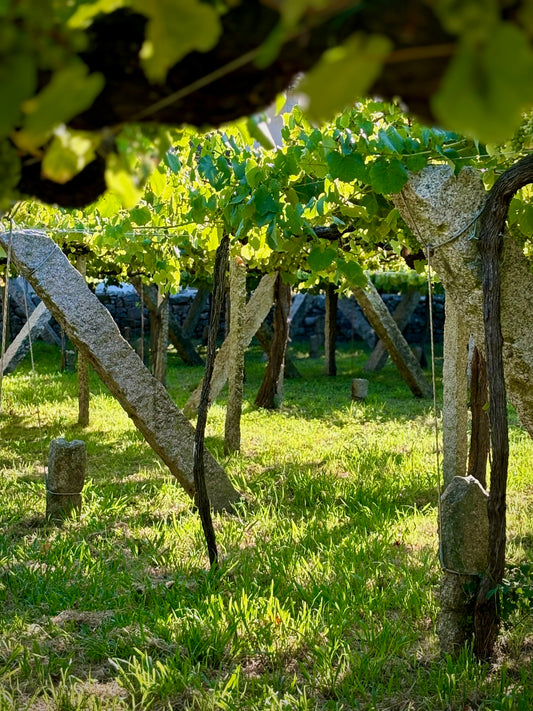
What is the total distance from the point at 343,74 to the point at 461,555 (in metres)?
2.41

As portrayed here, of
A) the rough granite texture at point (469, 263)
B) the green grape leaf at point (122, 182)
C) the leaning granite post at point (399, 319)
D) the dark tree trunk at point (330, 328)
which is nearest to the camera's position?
the green grape leaf at point (122, 182)

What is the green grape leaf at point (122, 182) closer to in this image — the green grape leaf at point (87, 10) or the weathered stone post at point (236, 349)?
the green grape leaf at point (87, 10)

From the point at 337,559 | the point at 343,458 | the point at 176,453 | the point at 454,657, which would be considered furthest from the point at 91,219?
the point at 454,657

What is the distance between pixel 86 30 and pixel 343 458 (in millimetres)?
5607

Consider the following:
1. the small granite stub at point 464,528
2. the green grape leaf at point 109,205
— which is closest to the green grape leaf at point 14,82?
the green grape leaf at point 109,205

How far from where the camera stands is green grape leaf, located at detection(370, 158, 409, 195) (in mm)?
2490

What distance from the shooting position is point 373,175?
250cm

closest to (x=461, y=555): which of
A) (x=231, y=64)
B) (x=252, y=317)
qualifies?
(x=231, y=64)

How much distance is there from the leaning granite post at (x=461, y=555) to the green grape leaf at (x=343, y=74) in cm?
235

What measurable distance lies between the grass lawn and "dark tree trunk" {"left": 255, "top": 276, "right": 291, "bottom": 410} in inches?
110

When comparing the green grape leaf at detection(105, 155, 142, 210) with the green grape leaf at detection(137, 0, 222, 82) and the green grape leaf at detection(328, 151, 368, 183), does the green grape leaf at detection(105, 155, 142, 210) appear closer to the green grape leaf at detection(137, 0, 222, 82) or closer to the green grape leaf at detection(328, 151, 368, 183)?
the green grape leaf at detection(137, 0, 222, 82)

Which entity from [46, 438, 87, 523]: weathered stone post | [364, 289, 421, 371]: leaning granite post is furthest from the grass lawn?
[364, 289, 421, 371]: leaning granite post

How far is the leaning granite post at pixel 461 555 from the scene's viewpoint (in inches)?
100

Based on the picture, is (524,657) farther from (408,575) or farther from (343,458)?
(343,458)
